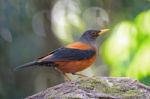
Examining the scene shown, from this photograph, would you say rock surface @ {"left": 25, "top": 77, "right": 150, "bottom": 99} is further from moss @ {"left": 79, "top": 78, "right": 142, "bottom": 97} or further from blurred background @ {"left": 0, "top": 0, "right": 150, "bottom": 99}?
→ blurred background @ {"left": 0, "top": 0, "right": 150, "bottom": 99}

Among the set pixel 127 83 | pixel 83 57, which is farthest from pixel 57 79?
pixel 127 83

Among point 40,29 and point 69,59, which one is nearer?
point 69,59

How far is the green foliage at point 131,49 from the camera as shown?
5.20 m

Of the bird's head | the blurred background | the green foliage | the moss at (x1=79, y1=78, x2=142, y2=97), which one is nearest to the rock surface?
the moss at (x1=79, y1=78, x2=142, y2=97)

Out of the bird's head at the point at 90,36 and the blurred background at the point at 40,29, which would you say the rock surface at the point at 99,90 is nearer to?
the bird's head at the point at 90,36

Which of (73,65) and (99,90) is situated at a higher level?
(99,90)

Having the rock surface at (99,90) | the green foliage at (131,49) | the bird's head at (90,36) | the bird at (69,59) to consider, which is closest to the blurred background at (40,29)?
the bird's head at (90,36)

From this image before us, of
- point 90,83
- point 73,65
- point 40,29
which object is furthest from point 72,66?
point 40,29

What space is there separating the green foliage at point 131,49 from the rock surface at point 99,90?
65 cm

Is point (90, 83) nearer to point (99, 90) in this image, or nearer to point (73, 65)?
point (99, 90)

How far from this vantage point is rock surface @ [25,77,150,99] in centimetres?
416

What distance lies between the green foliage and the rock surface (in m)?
0.65

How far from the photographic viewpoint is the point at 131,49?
5.36 meters

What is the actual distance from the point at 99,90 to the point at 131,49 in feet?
3.86
